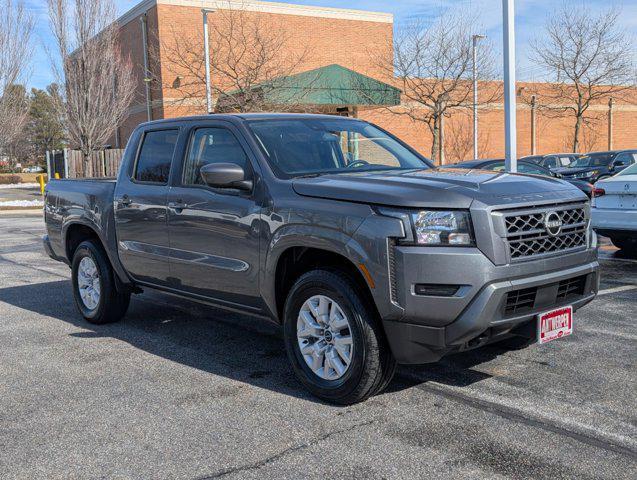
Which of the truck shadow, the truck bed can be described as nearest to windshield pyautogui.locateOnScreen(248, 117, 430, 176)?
the truck shadow

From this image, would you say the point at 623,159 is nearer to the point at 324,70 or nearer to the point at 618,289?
the point at 324,70

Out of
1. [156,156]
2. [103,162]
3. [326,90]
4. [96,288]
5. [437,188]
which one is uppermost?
[326,90]

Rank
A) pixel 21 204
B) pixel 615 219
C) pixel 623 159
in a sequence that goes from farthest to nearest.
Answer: pixel 21 204
pixel 623 159
pixel 615 219

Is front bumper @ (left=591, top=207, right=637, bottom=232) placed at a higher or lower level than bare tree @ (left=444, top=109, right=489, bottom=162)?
lower

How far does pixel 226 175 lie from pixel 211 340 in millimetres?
1960

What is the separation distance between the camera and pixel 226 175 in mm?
4988

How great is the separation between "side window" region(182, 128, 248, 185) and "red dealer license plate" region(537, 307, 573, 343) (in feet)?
7.80

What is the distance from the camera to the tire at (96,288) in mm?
6930

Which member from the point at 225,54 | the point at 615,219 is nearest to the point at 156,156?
the point at 615,219

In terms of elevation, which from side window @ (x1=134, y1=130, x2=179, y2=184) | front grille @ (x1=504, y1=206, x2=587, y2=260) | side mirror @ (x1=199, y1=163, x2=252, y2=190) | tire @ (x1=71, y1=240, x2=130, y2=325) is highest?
side window @ (x1=134, y1=130, x2=179, y2=184)

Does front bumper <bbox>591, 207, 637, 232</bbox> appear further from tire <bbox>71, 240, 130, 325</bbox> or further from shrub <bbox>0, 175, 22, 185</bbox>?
shrub <bbox>0, 175, 22, 185</bbox>

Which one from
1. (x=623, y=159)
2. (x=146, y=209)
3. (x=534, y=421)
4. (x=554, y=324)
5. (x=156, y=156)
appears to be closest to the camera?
(x=534, y=421)

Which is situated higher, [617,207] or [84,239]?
[617,207]

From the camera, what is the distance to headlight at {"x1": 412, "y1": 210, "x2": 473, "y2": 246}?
413 centimetres
